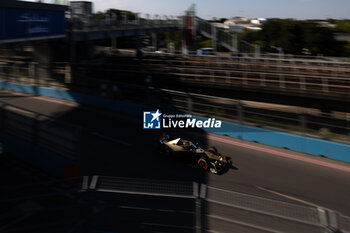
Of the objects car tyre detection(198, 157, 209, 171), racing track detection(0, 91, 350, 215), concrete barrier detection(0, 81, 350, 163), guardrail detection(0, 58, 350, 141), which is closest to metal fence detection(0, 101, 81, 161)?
racing track detection(0, 91, 350, 215)

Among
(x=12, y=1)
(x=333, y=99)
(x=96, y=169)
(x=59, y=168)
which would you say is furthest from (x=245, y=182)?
(x=12, y=1)

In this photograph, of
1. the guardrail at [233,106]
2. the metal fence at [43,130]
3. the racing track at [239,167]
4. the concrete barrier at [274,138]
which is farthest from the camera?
the guardrail at [233,106]

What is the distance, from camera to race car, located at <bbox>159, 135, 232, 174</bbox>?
31.8 feet

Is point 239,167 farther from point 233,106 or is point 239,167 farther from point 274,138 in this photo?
point 233,106

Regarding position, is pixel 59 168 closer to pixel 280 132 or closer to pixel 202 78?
pixel 280 132

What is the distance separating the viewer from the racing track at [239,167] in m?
8.84

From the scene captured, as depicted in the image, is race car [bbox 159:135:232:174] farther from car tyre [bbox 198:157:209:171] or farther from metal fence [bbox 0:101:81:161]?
metal fence [bbox 0:101:81:161]

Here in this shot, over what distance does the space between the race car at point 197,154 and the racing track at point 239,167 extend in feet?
0.81

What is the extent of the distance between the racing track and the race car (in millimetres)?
245

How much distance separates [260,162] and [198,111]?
434cm

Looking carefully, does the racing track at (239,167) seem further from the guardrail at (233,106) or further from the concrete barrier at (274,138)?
the guardrail at (233,106)

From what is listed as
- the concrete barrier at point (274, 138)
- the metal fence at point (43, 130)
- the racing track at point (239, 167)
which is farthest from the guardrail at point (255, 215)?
the concrete barrier at point (274, 138)

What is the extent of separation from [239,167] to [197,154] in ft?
4.84

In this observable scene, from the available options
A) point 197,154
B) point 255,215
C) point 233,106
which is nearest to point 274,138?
point 233,106
